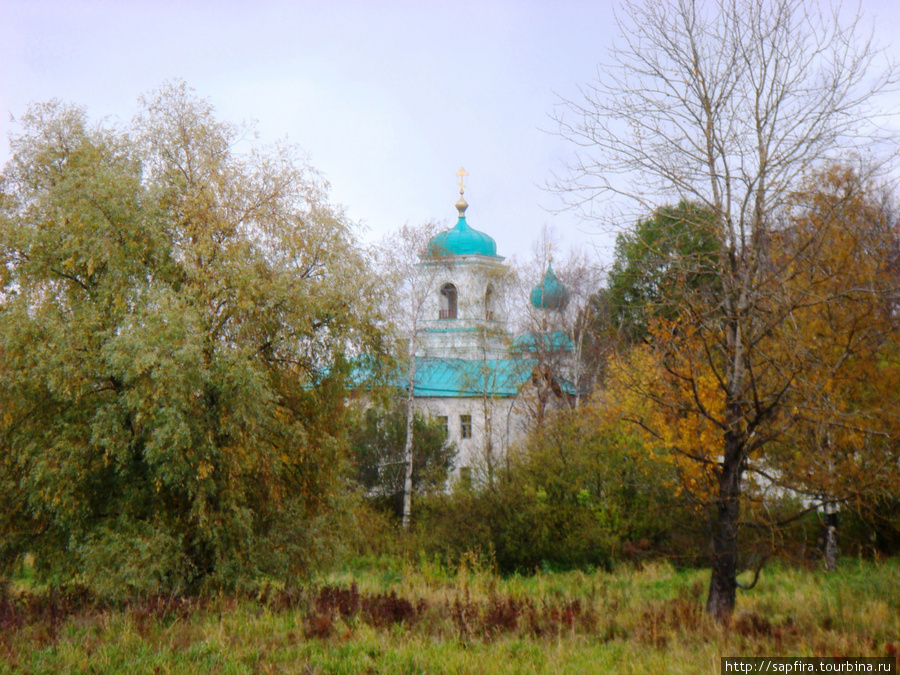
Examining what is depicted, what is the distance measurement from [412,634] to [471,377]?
2379 cm

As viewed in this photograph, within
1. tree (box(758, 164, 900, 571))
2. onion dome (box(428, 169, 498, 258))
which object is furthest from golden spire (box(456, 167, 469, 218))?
tree (box(758, 164, 900, 571))

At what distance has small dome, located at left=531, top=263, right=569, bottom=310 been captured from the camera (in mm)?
32312

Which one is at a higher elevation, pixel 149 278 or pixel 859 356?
pixel 149 278

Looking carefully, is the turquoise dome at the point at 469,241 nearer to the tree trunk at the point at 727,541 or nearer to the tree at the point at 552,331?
the tree at the point at 552,331

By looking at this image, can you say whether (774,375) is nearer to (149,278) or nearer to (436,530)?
(149,278)

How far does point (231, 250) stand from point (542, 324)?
800 inches

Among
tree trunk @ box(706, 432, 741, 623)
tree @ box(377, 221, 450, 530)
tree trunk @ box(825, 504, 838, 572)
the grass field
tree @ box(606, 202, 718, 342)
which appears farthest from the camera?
tree @ box(377, 221, 450, 530)

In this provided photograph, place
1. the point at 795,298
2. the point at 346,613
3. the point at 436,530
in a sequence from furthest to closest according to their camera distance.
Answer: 1. the point at 436,530
2. the point at 346,613
3. the point at 795,298

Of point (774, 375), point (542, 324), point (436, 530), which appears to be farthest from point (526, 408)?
point (774, 375)

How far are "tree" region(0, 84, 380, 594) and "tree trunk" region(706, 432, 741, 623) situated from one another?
725cm

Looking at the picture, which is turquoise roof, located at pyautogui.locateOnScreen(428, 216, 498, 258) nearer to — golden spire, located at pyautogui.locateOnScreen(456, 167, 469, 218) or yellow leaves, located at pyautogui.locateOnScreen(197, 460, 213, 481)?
golden spire, located at pyautogui.locateOnScreen(456, 167, 469, 218)

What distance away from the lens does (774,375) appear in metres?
9.32

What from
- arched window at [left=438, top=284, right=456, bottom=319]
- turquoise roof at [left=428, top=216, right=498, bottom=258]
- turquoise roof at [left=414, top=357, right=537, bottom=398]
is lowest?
turquoise roof at [left=414, top=357, right=537, bottom=398]

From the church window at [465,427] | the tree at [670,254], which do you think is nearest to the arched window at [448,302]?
the church window at [465,427]
